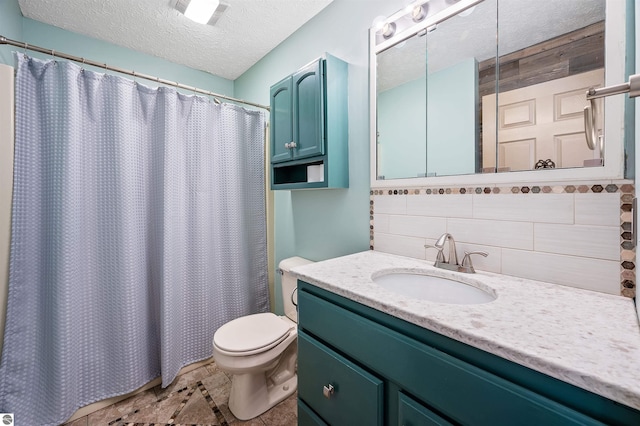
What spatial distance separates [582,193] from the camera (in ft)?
2.79

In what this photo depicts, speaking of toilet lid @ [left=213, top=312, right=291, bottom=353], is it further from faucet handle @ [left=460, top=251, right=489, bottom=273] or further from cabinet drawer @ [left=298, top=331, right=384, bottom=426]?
faucet handle @ [left=460, top=251, right=489, bottom=273]

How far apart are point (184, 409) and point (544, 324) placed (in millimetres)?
1753

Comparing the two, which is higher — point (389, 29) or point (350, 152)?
point (389, 29)

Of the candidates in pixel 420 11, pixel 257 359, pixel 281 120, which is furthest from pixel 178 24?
pixel 257 359

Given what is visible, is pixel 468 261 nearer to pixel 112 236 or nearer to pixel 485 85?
pixel 485 85

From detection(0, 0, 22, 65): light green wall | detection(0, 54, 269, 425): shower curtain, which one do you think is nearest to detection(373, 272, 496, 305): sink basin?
detection(0, 54, 269, 425): shower curtain

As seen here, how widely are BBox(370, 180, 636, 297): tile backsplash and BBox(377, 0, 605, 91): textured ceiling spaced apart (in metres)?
0.53

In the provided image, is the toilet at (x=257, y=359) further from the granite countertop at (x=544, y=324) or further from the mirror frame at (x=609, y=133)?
the mirror frame at (x=609, y=133)

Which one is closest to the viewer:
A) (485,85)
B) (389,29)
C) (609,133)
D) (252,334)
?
(609,133)

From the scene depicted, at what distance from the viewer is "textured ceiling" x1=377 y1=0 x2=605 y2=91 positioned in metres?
0.87

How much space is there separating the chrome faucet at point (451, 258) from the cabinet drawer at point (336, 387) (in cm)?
55

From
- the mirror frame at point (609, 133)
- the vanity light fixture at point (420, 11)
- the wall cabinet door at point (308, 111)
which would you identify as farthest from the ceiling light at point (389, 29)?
the wall cabinet door at point (308, 111)

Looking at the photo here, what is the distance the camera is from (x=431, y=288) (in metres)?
1.08

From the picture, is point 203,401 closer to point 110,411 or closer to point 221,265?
point 110,411
